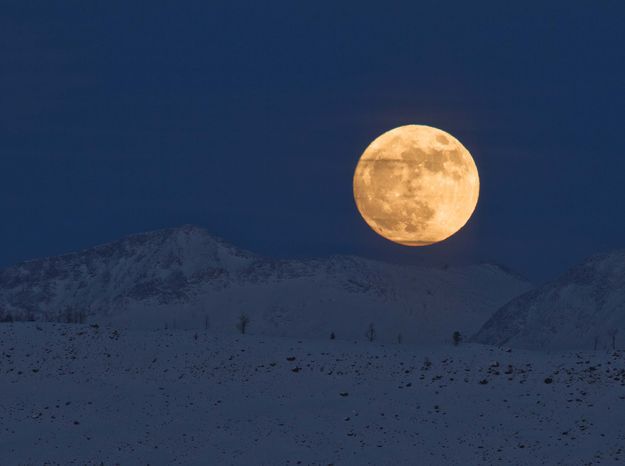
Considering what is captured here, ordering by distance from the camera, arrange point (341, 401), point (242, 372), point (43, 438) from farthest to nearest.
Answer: point (242, 372)
point (341, 401)
point (43, 438)

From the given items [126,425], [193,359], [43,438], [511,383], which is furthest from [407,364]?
[43,438]

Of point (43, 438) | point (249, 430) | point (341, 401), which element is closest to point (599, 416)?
point (341, 401)

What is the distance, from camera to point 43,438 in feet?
169

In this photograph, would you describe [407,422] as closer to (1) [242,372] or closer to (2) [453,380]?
(2) [453,380]

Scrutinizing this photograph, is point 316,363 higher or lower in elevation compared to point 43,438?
higher

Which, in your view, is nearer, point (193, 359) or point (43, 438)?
point (43, 438)

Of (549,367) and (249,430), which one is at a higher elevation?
(549,367)

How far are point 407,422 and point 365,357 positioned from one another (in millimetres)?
10993

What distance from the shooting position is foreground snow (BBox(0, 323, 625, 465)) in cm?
4947

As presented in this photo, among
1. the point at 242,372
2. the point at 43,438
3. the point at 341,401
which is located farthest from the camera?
the point at 242,372

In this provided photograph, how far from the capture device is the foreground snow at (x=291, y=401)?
49.5 meters

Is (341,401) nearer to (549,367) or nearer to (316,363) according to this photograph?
(316,363)

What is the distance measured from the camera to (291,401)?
57.2 m

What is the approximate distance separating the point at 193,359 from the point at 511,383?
18.1m
